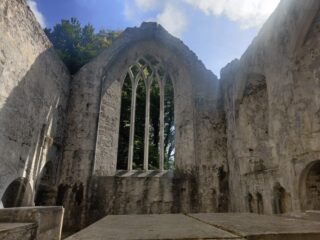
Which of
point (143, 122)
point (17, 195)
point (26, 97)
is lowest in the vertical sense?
point (17, 195)

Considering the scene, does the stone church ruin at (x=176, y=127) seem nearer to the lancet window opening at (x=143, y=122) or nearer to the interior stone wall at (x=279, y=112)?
the interior stone wall at (x=279, y=112)

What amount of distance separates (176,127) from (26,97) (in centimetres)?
451

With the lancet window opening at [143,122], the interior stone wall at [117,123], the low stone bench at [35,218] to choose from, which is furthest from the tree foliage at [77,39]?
the low stone bench at [35,218]

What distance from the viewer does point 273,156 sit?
5.77 metres

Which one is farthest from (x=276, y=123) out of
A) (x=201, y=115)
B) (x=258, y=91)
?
(x=201, y=115)

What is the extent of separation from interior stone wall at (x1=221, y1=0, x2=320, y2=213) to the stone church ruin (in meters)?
0.02

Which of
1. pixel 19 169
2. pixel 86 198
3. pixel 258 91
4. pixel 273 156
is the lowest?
pixel 86 198

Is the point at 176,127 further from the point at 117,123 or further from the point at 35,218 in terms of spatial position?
the point at 35,218

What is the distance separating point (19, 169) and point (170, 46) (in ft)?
20.2

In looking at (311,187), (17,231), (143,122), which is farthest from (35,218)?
(143,122)

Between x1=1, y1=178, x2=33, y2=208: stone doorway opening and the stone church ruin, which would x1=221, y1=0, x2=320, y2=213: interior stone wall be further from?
x1=1, y1=178, x2=33, y2=208: stone doorway opening

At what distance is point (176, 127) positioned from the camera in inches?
336

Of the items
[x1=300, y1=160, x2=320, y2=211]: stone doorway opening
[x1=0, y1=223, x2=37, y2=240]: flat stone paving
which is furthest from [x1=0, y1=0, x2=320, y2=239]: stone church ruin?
[x1=0, y1=223, x2=37, y2=240]: flat stone paving

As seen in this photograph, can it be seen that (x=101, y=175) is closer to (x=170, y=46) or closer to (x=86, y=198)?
(x=86, y=198)
